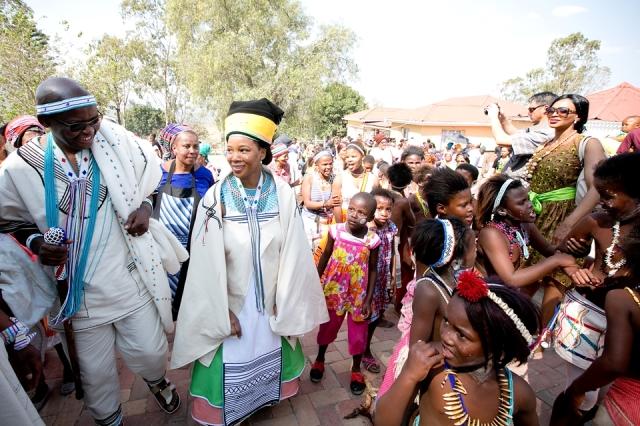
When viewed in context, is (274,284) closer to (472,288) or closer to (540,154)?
(472,288)

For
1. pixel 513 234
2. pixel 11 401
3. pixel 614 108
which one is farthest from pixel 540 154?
pixel 614 108

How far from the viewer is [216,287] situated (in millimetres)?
2205

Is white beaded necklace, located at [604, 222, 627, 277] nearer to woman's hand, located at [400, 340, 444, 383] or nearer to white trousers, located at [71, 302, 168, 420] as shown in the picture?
woman's hand, located at [400, 340, 444, 383]

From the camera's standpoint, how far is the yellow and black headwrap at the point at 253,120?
7.29ft

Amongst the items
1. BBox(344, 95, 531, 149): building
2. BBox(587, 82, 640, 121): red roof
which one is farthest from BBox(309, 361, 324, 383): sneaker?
BBox(344, 95, 531, 149): building

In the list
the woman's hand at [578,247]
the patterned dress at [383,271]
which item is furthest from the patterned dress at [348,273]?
the woman's hand at [578,247]

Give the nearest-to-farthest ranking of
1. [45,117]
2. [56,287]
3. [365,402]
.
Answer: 1. [45,117]
2. [56,287]
3. [365,402]

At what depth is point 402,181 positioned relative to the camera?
4484 mm

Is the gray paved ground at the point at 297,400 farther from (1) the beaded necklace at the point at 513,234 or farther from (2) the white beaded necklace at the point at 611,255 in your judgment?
(2) the white beaded necklace at the point at 611,255

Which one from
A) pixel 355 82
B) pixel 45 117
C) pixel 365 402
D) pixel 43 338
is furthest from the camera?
pixel 355 82

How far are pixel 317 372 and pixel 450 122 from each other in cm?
2779

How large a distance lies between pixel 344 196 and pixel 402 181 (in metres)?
0.80

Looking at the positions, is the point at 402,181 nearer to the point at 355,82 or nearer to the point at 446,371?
the point at 446,371

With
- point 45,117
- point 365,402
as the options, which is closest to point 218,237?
point 45,117
